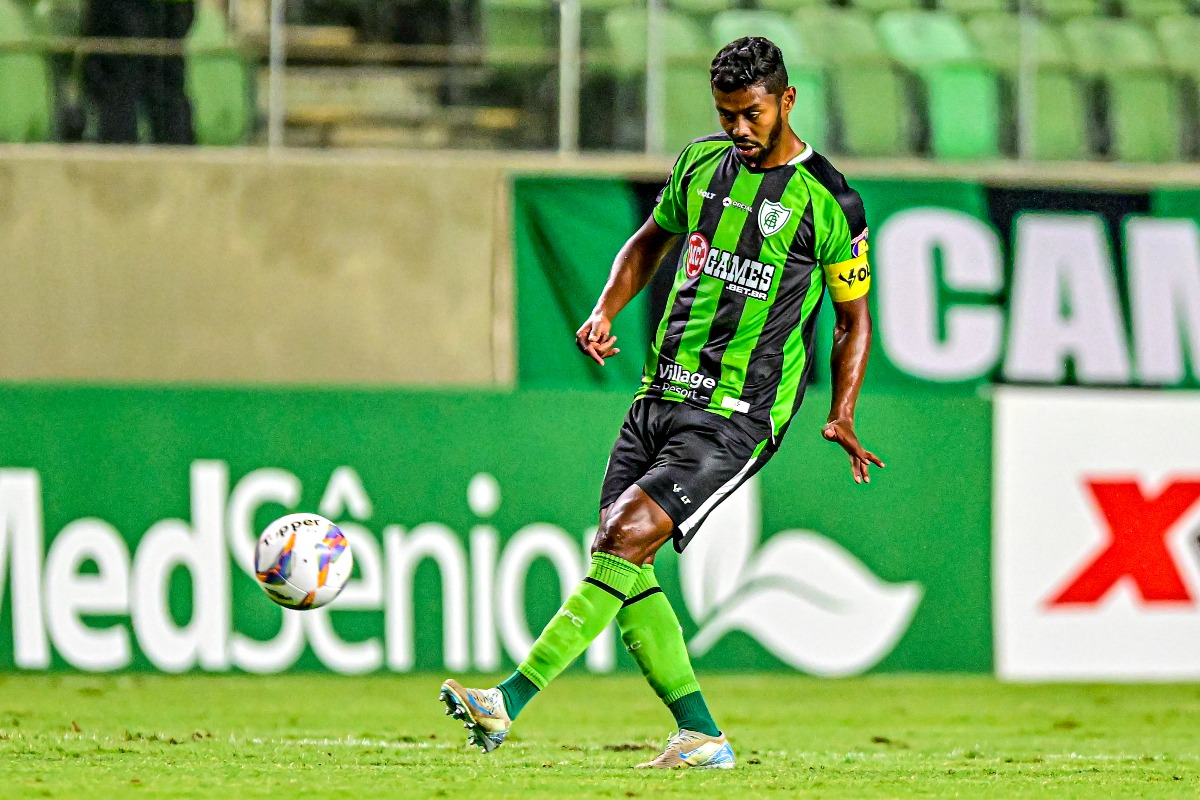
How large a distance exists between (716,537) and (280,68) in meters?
4.14

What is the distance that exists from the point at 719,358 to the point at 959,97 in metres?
6.71

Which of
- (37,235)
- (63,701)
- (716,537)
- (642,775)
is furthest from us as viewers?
(37,235)

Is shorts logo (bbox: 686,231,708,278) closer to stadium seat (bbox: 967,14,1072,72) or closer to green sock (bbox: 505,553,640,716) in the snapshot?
green sock (bbox: 505,553,640,716)

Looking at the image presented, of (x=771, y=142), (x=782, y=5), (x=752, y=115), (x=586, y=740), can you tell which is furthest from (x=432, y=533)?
(x=752, y=115)

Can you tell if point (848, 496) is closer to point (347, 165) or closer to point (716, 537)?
point (716, 537)

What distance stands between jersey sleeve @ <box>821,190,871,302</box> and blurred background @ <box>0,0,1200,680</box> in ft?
14.2

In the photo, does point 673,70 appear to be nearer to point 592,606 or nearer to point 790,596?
point 790,596

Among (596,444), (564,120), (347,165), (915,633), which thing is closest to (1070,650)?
(915,633)

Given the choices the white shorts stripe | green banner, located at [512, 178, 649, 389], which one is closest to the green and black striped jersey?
the white shorts stripe

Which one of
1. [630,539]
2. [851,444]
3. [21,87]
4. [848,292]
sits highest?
[21,87]

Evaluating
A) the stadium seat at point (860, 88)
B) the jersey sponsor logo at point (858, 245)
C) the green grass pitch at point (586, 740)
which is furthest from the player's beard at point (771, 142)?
the stadium seat at point (860, 88)

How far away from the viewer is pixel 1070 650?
10297mm

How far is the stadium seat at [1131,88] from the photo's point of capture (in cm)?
1209

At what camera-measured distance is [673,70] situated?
1155cm
